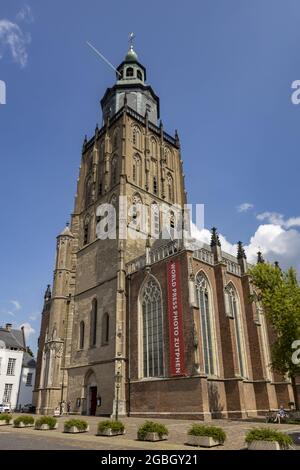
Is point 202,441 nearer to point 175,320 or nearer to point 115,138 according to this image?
point 175,320

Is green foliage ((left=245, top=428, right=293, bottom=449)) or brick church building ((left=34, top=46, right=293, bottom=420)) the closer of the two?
green foliage ((left=245, top=428, right=293, bottom=449))

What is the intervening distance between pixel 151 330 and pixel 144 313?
1805 mm

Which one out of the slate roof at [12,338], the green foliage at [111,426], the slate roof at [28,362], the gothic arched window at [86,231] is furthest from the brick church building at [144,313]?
the slate roof at [12,338]

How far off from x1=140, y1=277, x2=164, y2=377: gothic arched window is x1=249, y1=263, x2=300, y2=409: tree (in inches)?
340

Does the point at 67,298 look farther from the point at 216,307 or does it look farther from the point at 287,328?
the point at 287,328

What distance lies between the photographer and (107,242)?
3697 cm

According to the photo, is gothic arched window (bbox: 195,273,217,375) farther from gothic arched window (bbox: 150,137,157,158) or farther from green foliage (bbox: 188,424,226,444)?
gothic arched window (bbox: 150,137,157,158)

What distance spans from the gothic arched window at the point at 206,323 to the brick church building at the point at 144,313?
0.08 meters

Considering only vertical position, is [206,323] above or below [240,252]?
below

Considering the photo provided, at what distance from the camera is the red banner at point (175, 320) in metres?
25.4

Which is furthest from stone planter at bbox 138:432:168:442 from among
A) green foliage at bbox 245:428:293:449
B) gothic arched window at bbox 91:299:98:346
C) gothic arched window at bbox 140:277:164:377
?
gothic arched window at bbox 91:299:98:346

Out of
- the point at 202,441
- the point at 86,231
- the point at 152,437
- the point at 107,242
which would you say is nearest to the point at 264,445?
the point at 202,441

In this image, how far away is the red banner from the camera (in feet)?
83.3
